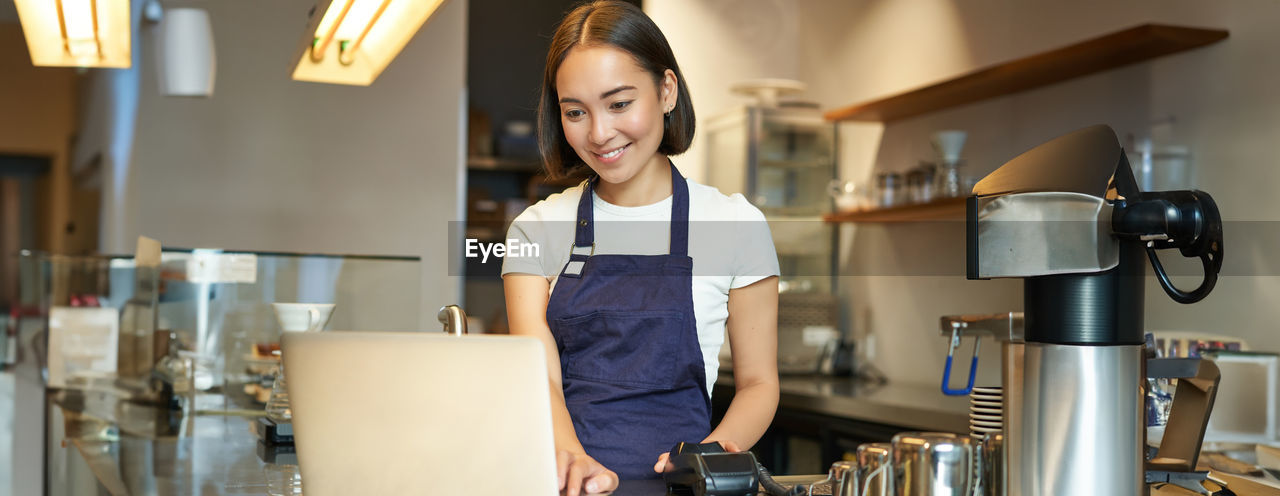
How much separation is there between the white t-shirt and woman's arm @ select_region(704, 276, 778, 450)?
0.02 metres

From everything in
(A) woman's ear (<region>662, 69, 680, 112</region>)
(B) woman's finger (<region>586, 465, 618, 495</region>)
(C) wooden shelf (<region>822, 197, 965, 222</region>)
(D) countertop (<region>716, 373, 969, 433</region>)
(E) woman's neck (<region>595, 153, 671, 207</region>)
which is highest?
(A) woman's ear (<region>662, 69, 680, 112</region>)

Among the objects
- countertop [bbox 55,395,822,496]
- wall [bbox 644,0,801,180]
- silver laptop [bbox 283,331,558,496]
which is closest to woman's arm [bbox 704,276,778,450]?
countertop [bbox 55,395,822,496]

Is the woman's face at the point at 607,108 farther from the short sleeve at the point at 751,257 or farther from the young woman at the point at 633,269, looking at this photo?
the short sleeve at the point at 751,257

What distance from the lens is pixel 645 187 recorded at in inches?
56.6

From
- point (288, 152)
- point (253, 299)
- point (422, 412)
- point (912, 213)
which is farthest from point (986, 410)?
point (288, 152)

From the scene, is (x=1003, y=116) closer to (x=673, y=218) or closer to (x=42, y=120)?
(x=673, y=218)

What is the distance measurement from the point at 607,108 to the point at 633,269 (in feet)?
0.74

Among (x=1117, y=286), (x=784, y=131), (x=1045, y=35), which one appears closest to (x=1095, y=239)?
(x=1117, y=286)

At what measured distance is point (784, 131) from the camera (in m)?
3.97

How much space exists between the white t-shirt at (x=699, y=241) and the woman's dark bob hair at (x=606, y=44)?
0.22ft

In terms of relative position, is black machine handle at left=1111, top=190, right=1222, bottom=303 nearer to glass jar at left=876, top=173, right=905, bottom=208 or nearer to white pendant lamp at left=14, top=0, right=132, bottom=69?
white pendant lamp at left=14, top=0, right=132, bottom=69

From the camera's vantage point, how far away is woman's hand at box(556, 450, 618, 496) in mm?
1054

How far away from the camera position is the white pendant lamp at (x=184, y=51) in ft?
8.02

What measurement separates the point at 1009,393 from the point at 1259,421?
47.4 inches
